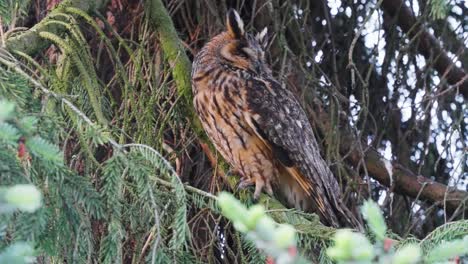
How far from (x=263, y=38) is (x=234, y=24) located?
0.13 m

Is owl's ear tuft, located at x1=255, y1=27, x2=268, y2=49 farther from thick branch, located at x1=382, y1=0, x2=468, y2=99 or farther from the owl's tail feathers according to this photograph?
thick branch, located at x1=382, y1=0, x2=468, y2=99

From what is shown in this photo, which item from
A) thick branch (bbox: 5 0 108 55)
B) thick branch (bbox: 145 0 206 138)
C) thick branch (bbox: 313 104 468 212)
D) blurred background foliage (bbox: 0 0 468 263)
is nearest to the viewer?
blurred background foliage (bbox: 0 0 468 263)

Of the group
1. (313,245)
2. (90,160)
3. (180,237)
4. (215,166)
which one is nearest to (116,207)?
(180,237)

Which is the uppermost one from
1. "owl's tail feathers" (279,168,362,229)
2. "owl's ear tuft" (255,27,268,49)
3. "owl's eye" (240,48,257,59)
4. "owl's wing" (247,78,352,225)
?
"owl's ear tuft" (255,27,268,49)

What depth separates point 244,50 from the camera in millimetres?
3105

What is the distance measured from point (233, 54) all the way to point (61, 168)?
5.37 ft

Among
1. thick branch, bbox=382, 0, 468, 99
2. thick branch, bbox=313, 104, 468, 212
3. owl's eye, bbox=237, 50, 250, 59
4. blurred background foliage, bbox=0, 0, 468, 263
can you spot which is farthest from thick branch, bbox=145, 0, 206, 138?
thick branch, bbox=382, 0, 468, 99

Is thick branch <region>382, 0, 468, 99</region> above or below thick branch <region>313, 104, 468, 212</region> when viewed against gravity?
above

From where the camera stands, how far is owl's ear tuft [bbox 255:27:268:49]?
2990 millimetres

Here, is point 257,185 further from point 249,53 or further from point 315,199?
point 249,53

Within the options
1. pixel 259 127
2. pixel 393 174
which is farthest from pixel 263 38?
pixel 393 174

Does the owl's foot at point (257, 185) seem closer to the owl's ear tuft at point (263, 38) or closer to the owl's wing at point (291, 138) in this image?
the owl's wing at point (291, 138)

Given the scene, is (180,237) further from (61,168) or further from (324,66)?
(324,66)

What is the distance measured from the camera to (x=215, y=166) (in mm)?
2824
